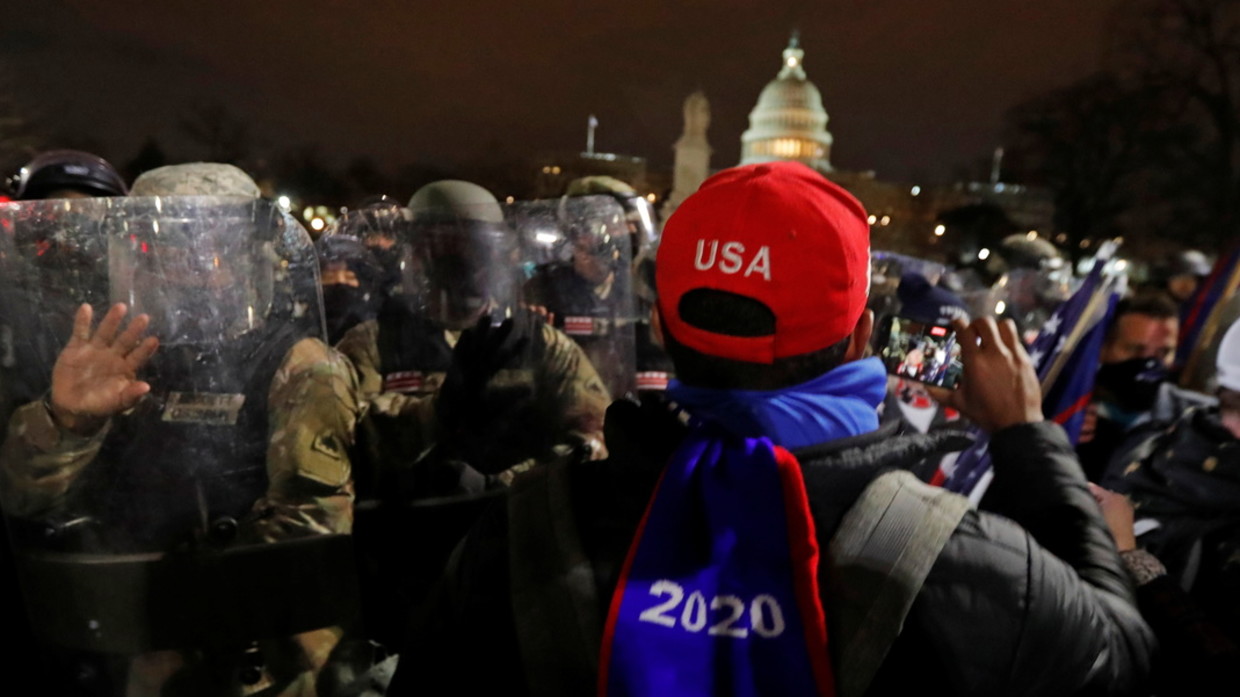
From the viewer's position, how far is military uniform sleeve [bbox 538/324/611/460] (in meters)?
2.81

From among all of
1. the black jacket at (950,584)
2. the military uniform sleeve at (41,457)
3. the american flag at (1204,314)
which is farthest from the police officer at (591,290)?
the american flag at (1204,314)

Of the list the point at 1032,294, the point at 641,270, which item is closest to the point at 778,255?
the point at 641,270

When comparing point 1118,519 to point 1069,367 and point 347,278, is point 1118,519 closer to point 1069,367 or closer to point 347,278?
point 1069,367

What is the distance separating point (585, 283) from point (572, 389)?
50 centimetres

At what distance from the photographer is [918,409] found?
3988 mm

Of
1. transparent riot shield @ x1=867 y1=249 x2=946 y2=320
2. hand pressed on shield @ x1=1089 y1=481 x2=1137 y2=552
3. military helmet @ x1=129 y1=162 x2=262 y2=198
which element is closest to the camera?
hand pressed on shield @ x1=1089 y1=481 x2=1137 y2=552

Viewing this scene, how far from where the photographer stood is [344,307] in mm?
3273

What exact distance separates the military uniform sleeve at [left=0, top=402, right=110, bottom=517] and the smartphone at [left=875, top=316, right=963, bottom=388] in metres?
1.80

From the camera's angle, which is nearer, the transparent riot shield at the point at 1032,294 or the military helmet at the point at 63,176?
the military helmet at the point at 63,176

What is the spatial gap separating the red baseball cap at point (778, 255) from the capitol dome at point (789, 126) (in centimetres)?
6389

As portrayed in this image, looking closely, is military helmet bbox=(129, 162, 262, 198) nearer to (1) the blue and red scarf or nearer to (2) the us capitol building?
(1) the blue and red scarf

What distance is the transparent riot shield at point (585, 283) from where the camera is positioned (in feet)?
10.2

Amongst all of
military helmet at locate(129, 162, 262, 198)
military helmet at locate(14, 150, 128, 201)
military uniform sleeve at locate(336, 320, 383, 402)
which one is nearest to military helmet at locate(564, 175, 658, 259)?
military uniform sleeve at locate(336, 320, 383, 402)

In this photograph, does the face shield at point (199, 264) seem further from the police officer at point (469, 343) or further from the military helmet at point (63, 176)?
the military helmet at point (63, 176)
